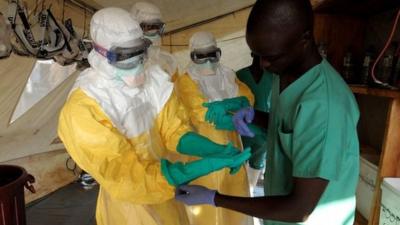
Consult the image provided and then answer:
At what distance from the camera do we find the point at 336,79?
0.73 meters

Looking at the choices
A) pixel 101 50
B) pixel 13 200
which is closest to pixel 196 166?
pixel 101 50

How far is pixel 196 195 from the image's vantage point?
81cm

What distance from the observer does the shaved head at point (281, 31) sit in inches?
26.3

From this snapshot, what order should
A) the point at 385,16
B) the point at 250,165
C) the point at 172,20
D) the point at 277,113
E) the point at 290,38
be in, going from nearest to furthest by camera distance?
1. the point at 290,38
2. the point at 277,113
3. the point at 385,16
4. the point at 250,165
5. the point at 172,20

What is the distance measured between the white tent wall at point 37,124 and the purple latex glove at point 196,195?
1.37m

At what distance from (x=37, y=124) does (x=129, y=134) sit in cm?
184

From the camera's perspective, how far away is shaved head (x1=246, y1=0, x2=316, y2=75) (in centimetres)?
67

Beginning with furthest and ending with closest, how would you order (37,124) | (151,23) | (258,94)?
(37,124), (258,94), (151,23)

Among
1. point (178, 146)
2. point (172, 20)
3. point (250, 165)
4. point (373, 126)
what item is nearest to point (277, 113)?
point (178, 146)

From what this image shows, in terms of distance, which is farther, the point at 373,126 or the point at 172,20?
the point at 172,20

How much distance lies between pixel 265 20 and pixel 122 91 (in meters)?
0.48

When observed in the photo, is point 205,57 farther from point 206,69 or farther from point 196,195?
point 196,195

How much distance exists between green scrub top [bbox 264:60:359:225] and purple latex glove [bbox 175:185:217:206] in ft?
0.67

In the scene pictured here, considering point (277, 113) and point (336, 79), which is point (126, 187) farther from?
point (336, 79)
